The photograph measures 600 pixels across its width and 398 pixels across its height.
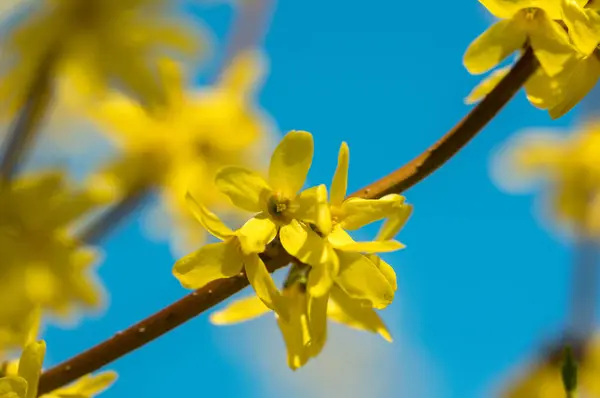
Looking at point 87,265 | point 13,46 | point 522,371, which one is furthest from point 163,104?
point 522,371

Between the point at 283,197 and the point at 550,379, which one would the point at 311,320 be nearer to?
the point at 283,197

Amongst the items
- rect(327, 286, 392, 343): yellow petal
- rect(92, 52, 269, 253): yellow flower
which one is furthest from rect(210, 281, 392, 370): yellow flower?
rect(92, 52, 269, 253): yellow flower

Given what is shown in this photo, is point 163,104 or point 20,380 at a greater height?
point 163,104

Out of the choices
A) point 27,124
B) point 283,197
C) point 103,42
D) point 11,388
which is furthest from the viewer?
point 103,42

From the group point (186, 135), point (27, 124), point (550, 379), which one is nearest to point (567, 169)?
point (550, 379)

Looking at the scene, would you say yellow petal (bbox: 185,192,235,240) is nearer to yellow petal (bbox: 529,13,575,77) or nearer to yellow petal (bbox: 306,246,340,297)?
yellow petal (bbox: 306,246,340,297)

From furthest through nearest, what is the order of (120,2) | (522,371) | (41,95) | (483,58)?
(522,371), (120,2), (41,95), (483,58)

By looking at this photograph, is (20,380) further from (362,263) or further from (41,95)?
(41,95)

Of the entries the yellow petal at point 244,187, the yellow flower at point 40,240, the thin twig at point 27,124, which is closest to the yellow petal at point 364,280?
the yellow petal at point 244,187
